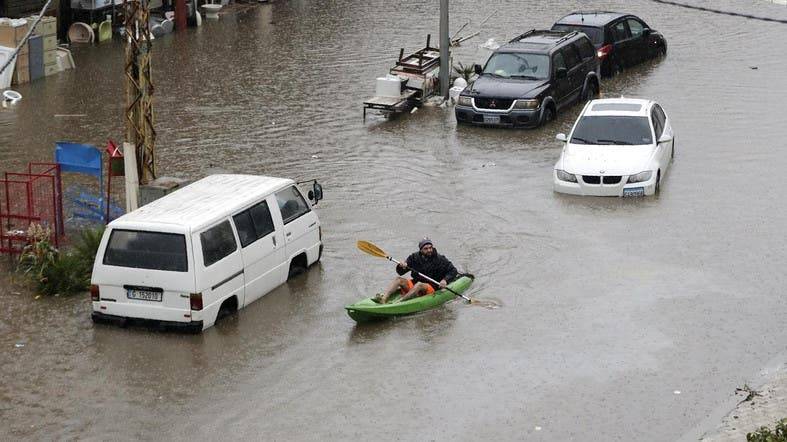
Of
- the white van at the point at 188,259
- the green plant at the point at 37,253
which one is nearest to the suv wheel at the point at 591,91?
the white van at the point at 188,259

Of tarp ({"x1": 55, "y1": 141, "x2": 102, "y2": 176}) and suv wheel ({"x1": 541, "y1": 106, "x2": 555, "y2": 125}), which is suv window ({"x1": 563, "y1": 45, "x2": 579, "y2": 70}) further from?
tarp ({"x1": 55, "y1": 141, "x2": 102, "y2": 176})

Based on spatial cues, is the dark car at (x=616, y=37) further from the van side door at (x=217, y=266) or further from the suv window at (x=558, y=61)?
the van side door at (x=217, y=266)

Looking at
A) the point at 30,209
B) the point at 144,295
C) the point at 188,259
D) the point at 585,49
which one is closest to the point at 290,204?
the point at 188,259

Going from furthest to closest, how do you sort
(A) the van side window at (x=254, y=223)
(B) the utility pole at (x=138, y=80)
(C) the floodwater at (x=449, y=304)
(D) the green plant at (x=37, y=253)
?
(B) the utility pole at (x=138, y=80)
(D) the green plant at (x=37, y=253)
(A) the van side window at (x=254, y=223)
(C) the floodwater at (x=449, y=304)

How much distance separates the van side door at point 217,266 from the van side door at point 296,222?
1.28 m

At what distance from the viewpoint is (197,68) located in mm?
34625

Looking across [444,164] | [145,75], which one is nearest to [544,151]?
[444,164]

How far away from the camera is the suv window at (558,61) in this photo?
27889 mm

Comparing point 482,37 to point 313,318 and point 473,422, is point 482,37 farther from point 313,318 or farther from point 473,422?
point 473,422

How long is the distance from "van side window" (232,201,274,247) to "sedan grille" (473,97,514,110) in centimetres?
1095

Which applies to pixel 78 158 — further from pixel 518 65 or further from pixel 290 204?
pixel 518 65

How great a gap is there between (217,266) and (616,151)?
9148mm

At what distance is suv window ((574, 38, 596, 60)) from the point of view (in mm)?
29487

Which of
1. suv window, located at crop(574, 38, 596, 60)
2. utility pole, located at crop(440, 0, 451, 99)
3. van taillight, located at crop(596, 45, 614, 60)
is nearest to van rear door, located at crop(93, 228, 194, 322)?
utility pole, located at crop(440, 0, 451, 99)
